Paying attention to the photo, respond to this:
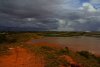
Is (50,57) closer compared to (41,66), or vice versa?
(41,66)

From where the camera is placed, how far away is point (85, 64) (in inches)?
650

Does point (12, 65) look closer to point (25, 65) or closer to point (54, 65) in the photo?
point (25, 65)

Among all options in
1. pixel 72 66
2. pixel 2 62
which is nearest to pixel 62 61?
pixel 72 66

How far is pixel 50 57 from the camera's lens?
1669 centimetres

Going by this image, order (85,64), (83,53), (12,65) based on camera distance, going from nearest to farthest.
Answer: (12,65)
(85,64)
(83,53)

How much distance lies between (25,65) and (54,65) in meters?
2.16

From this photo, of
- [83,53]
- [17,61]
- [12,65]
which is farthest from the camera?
[83,53]

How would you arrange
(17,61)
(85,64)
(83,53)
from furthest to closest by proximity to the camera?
1. (83,53)
2. (85,64)
3. (17,61)

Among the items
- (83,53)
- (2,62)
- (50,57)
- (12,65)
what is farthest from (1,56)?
(83,53)

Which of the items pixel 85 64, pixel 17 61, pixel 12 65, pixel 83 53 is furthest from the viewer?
pixel 83 53

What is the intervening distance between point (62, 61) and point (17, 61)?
3610mm

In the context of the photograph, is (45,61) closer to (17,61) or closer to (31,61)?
(31,61)

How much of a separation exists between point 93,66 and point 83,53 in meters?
4.97

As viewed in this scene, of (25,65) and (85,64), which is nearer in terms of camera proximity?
(25,65)
